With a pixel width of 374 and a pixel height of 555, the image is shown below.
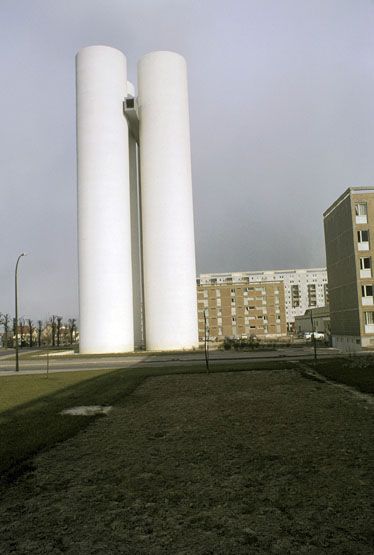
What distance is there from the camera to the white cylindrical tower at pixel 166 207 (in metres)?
45.8

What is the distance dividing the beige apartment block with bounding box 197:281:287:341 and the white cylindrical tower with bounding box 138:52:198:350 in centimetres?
4534

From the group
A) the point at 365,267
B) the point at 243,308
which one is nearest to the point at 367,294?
the point at 365,267

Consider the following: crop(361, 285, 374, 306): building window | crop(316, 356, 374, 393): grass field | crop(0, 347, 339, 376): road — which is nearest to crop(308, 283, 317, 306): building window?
crop(361, 285, 374, 306): building window

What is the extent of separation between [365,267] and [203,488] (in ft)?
120

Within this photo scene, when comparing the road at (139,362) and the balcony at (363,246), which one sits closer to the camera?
the road at (139,362)

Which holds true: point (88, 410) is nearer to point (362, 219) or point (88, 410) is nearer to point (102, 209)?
point (362, 219)

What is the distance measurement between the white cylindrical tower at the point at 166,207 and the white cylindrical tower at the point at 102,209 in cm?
228

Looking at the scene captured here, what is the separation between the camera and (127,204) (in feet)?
155

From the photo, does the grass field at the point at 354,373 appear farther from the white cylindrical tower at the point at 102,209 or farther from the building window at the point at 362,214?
the white cylindrical tower at the point at 102,209

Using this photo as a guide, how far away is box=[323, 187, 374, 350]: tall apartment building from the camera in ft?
126

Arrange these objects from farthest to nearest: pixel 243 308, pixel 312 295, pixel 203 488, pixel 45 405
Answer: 1. pixel 312 295
2. pixel 243 308
3. pixel 45 405
4. pixel 203 488

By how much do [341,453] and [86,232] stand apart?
39.9 m

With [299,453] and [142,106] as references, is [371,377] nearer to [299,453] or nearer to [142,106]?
[299,453]

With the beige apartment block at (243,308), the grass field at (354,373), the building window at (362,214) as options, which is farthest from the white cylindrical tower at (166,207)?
the beige apartment block at (243,308)
